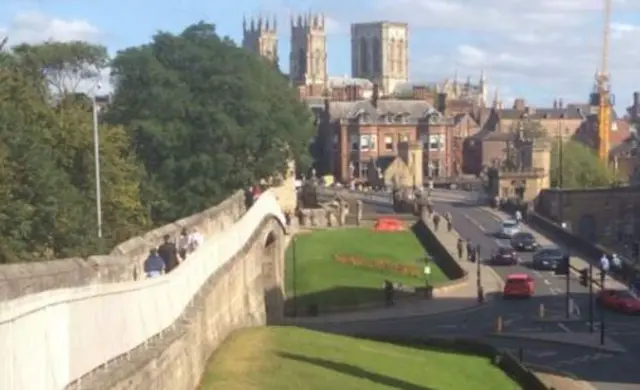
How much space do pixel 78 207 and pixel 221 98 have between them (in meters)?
26.1

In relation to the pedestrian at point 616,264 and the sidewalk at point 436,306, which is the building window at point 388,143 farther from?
the sidewalk at point 436,306

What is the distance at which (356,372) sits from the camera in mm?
34531

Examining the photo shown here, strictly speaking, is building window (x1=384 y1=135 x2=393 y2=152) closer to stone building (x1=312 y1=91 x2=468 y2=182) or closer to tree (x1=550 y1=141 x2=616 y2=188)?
stone building (x1=312 y1=91 x2=468 y2=182)

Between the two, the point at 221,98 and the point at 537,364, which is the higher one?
the point at 221,98

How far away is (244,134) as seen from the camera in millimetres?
67000

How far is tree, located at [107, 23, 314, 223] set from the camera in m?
64.9

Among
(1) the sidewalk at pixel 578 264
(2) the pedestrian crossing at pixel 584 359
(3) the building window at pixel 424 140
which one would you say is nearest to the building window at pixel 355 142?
(3) the building window at pixel 424 140

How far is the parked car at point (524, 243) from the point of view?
82562 mm

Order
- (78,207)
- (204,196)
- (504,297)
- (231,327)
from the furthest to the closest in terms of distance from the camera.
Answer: (204,196) < (504,297) < (78,207) < (231,327)

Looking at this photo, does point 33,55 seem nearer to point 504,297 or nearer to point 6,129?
point 504,297

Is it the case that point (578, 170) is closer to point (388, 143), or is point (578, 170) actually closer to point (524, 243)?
point (388, 143)

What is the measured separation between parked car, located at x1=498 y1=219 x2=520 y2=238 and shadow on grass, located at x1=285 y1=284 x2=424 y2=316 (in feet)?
87.0

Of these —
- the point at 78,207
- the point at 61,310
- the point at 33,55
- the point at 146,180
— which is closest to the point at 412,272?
the point at 146,180

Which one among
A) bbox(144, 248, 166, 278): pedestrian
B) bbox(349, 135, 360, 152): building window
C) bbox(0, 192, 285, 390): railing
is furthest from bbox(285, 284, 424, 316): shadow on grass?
bbox(349, 135, 360, 152): building window
